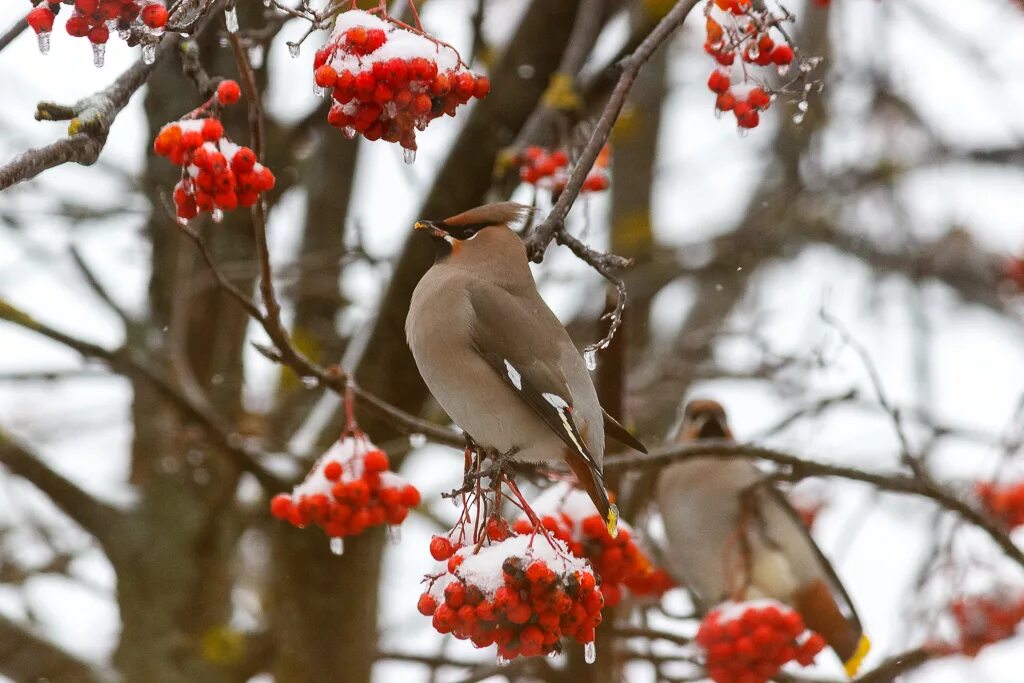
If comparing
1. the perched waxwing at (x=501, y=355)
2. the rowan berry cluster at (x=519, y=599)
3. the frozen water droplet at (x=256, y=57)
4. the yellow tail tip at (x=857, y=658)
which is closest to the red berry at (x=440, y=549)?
the rowan berry cluster at (x=519, y=599)

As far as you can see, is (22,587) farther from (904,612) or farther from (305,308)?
(904,612)

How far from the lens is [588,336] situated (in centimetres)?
598

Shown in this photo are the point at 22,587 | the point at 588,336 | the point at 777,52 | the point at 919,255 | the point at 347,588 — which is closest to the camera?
the point at 777,52

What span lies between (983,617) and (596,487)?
6.70 ft

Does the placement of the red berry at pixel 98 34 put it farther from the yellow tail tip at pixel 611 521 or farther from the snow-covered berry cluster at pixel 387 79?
the yellow tail tip at pixel 611 521

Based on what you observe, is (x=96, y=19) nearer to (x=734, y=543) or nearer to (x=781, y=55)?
(x=781, y=55)

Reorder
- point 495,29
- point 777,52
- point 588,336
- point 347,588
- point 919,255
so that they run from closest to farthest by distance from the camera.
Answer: point 777,52 → point 347,588 → point 588,336 → point 919,255 → point 495,29

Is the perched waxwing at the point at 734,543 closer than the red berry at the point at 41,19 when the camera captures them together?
No

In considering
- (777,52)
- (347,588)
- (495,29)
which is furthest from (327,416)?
(495,29)

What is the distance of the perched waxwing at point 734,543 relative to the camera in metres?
5.22

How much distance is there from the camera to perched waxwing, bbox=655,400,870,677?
5.22m

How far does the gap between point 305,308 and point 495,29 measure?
2.10m

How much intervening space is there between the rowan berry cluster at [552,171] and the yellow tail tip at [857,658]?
2.22 metres

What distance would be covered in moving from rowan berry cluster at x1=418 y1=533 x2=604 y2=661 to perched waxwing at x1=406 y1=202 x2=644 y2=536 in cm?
58
